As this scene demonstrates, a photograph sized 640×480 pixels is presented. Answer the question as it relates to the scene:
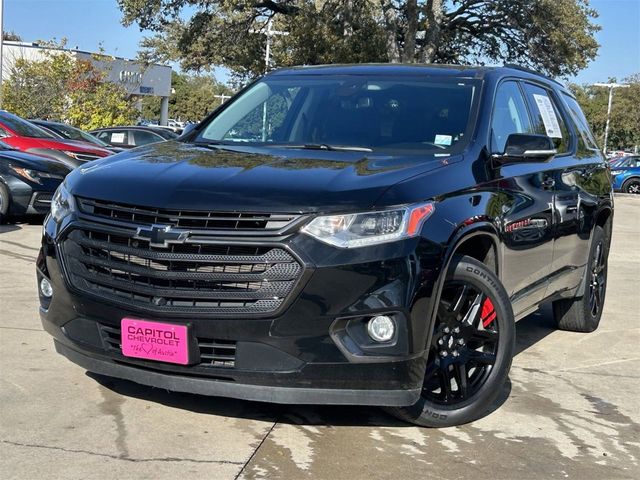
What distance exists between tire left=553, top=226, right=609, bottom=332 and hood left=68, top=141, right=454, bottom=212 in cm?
256

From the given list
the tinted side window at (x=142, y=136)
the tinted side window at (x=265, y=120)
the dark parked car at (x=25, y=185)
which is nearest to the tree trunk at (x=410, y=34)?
the tinted side window at (x=142, y=136)

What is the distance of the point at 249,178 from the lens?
12.5 feet

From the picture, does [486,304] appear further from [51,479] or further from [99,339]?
[51,479]

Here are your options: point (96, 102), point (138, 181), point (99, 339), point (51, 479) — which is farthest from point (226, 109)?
point (96, 102)

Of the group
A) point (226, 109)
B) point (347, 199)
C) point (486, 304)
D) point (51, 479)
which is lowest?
point (51, 479)

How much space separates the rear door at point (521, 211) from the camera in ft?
15.1

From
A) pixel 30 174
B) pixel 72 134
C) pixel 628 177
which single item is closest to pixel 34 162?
pixel 30 174

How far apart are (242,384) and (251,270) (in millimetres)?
505

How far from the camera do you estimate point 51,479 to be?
3406 millimetres

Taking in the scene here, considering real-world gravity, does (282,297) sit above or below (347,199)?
below

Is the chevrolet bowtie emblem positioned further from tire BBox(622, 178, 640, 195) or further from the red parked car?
tire BBox(622, 178, 640, 195)

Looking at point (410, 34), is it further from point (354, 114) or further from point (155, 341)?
point (155, 341)

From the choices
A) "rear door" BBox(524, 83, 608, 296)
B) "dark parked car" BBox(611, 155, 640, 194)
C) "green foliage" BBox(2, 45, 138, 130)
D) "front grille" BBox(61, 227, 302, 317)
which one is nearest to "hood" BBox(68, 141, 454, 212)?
"front grille" BBox(61, 227, 302, 317)

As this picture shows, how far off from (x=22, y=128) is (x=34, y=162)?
11.1 feet
